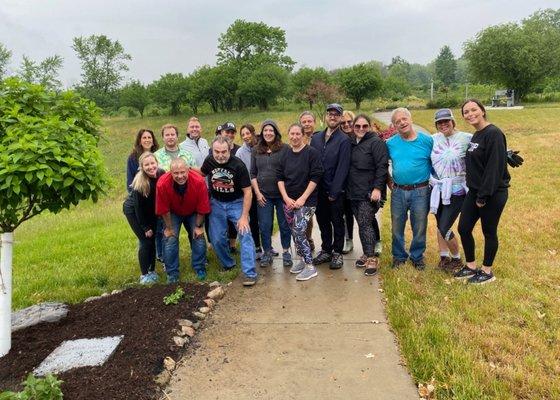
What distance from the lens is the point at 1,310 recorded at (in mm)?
3875

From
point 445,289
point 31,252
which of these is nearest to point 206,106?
point 31,252

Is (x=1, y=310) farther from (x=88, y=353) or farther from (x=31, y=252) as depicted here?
(x=31, y=252)

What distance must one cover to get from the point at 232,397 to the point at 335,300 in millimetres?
1885

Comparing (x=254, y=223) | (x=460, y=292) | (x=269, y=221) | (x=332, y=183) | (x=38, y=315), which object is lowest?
(x=460, y=292)

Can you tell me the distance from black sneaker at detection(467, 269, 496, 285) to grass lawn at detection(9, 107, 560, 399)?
0.35 ft

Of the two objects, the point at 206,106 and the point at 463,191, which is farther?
the point at 206,106

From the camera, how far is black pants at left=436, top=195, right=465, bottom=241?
16.8 feet

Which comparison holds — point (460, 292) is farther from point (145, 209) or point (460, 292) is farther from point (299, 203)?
point (145, 209)

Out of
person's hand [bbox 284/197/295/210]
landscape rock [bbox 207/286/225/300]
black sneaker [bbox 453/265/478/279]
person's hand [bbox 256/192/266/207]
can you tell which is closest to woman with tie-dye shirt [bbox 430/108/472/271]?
black sneaker [bbox 453/265/478/279]

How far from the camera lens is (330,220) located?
5922 mm

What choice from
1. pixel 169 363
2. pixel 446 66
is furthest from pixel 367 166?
pixel 446 66

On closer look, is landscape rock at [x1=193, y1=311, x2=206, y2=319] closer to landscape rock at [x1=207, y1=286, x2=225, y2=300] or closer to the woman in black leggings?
landscape rock at [x1=207, y1=286, x2=225, y2=300]

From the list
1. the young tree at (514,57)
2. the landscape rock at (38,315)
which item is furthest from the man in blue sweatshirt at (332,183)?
the young tree at (514,57)

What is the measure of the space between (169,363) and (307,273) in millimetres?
2260
